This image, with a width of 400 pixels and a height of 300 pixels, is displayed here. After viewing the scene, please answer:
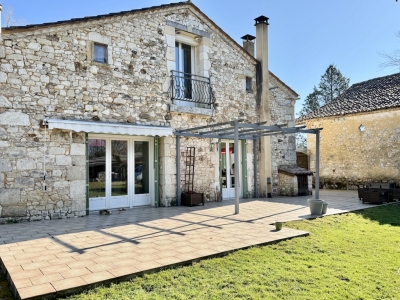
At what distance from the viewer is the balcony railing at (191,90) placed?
13545 mm

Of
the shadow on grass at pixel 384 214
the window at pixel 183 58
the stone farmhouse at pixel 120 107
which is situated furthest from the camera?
the window at pixel 183 58

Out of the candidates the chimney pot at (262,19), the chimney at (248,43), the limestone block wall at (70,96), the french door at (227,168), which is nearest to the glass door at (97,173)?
the limestone block wall at (70,96)

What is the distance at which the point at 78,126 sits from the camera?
10094mm

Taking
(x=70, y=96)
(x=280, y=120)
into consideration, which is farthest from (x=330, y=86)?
(x=70, y=96)

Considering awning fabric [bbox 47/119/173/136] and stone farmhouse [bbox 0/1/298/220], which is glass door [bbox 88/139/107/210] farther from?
awning fabric [bbox 47/119/173/136]

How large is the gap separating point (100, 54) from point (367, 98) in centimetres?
1799

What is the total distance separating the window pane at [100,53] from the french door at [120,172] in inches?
113

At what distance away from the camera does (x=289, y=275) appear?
17.0 ft

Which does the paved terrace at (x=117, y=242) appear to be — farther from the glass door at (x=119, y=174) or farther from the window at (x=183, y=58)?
the window at (x=183, y=58)

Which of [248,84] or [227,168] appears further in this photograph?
[248,84]

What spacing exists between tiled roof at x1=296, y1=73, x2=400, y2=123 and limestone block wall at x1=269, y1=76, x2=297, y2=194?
17.7ft

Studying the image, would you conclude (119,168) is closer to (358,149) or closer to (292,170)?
(292,170)

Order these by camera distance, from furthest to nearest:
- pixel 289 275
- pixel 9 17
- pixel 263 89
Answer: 1. pixel 9 17
2. pixel 263 89
3. pixel 289 275

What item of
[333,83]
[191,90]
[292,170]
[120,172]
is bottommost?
[292,170]
